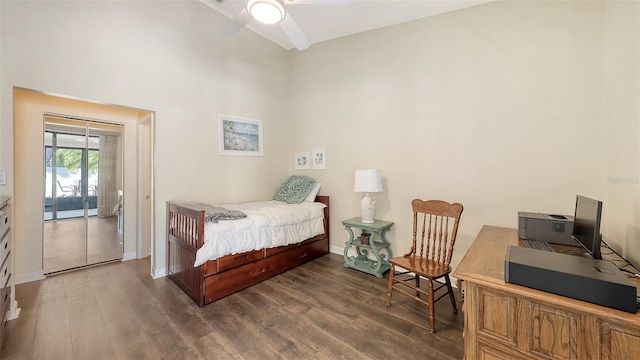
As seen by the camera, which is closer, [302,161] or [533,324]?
[533,324]

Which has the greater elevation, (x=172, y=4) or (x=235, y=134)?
(x=172, y=4)

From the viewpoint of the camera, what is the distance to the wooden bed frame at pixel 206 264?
7.43 ft

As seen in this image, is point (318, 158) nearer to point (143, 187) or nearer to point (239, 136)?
point (239, 136)

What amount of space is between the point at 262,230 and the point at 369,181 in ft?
4.60

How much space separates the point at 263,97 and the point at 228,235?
2451 millimetres

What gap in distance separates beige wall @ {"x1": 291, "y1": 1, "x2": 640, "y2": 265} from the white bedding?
603 millimetres

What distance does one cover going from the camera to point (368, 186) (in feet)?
9.77

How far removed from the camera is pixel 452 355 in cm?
165

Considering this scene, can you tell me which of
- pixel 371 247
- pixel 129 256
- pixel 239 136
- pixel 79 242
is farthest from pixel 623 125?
pixel 79 242

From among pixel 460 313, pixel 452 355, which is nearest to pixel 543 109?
pixel 460 313

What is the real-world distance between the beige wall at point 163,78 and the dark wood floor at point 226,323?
0.59 m

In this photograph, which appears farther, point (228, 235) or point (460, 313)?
point (228, 235)


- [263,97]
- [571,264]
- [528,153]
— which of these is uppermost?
[263,97]

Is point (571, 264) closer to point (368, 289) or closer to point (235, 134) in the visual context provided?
point (368, 289)
